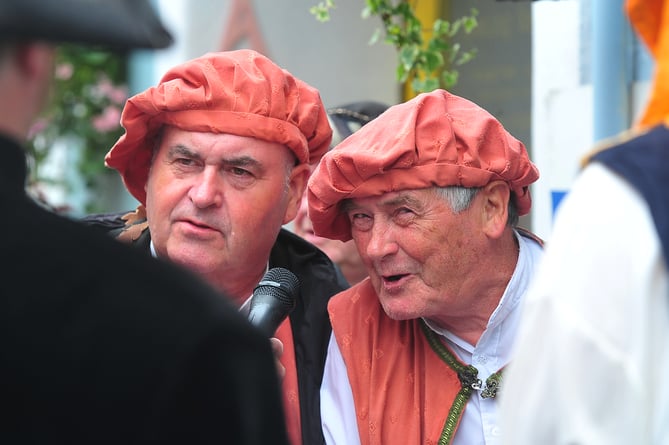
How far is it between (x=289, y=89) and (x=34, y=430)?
2.59 meters

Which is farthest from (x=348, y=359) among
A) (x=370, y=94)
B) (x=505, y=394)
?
(x=370, y=94)

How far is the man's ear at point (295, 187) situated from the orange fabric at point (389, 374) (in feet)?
1.60

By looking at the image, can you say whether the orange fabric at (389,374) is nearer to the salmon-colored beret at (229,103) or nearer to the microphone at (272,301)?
the microphone at (272,301)

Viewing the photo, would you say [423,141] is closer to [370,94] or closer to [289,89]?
[289,89]

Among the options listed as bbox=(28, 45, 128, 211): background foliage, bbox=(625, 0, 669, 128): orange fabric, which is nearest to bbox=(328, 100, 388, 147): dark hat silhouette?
bbox=(625, 0, 669, 128): orange fabric

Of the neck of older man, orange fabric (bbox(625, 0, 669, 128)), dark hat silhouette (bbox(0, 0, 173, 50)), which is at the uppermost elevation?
dark hat silhouette (bbox(0, 0, 173, 50))

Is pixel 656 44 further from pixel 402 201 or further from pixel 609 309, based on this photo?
pixel 402 201

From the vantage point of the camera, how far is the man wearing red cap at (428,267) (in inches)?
130

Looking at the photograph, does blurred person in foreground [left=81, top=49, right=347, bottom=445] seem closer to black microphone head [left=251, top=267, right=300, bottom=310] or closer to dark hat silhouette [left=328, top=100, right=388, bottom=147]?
black microphone head [left=251, top=267, right=300, bottom=310]

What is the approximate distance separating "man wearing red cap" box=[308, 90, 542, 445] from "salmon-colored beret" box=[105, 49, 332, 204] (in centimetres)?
42

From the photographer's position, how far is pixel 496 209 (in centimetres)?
347

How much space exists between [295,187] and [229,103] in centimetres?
49

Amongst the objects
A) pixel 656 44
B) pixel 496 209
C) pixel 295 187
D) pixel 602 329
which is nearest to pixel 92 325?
pixel 602 329

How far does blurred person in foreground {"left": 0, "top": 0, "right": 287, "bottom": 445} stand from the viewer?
1.40m
